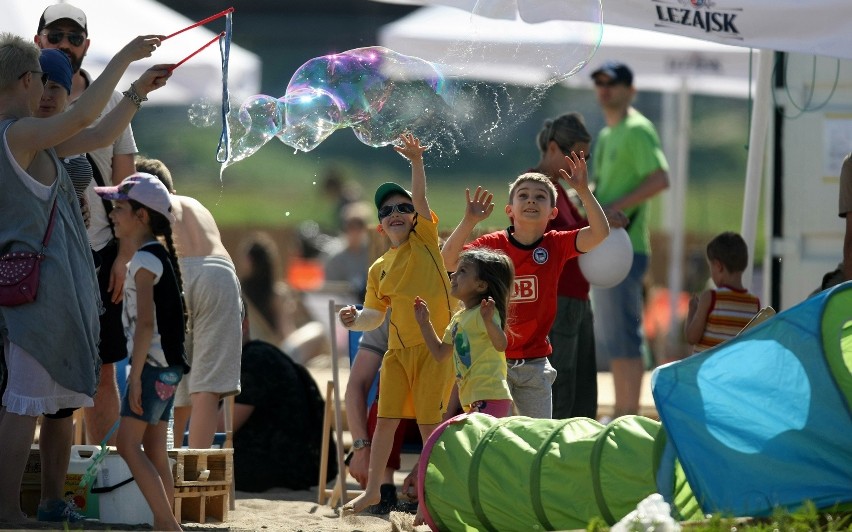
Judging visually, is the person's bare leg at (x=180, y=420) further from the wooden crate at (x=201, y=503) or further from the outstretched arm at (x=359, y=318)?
the outstretched arm at (x=359, y=318)

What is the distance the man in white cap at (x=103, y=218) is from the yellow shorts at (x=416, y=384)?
3.88 ft

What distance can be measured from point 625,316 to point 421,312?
114 inches

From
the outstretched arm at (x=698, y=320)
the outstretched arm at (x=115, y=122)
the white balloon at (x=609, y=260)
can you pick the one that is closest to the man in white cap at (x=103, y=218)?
the outstretched arm at (x=115, y=122)

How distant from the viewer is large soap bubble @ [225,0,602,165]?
20.2 feet

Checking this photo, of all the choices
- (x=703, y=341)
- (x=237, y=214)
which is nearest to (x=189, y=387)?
(x=703, y=341)

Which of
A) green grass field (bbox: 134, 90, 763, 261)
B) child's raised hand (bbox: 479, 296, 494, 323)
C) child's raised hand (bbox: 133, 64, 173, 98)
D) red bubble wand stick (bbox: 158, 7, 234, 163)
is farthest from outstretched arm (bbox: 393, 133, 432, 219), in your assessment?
green grass field (bbox: 134, 90, 763, 261)

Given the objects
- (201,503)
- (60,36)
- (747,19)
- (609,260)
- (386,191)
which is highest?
(747,19)

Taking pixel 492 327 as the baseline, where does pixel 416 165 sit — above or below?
above

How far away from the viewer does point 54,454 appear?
17.6 feet

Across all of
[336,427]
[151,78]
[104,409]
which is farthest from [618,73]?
[151,78]

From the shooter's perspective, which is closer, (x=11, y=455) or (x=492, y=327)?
(x=11, y=455)

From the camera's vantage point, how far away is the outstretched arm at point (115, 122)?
4988 mm

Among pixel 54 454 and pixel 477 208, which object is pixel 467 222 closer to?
pixel 477 208

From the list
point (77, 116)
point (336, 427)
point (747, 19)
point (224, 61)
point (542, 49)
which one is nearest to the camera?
point (77, 116)
